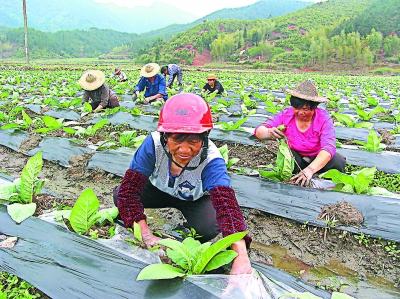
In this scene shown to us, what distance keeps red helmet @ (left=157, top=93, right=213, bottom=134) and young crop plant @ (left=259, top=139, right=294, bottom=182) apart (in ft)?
5.01

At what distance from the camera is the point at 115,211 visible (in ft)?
7.26

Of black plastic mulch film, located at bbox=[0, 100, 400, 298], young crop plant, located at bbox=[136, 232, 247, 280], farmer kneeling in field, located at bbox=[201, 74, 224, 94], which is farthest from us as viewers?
farmer kneeling in field, located at bbox=[201, 74, 224, 94]

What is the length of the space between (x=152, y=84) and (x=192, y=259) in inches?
247

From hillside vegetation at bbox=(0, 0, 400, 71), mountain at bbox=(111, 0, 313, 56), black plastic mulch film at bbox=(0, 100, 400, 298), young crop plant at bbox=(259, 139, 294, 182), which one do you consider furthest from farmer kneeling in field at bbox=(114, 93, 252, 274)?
mountain at bbox=(111, 0, 313, 56)

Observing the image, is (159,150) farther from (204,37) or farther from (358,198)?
(204,37)

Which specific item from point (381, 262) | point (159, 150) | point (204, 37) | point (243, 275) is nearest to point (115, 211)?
point (159, 150)

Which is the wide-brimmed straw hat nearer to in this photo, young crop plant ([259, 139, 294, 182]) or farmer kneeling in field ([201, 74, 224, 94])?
young crop plant ([259, 139, 294, 182])

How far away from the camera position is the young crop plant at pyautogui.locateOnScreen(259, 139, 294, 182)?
306 centimetres

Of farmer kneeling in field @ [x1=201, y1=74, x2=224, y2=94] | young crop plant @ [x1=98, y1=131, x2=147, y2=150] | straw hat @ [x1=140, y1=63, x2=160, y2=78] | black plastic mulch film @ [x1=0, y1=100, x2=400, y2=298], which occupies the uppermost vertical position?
straw hat @ [x1=140, y1=63, x2=160, y2=78]

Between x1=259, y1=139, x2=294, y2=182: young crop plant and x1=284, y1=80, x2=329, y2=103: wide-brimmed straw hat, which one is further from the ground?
x1=284, y1=80, x2=329, y2=103: wide-brimmed straw hat

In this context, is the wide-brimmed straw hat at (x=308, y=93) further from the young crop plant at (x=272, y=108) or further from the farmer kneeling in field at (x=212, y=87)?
the farmer kneeling in field at (x=212, y=87)

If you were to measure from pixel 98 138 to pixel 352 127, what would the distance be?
12.4 ft

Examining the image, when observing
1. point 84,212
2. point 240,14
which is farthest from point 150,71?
point 240,14

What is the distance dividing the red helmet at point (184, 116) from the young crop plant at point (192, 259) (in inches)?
21.5
